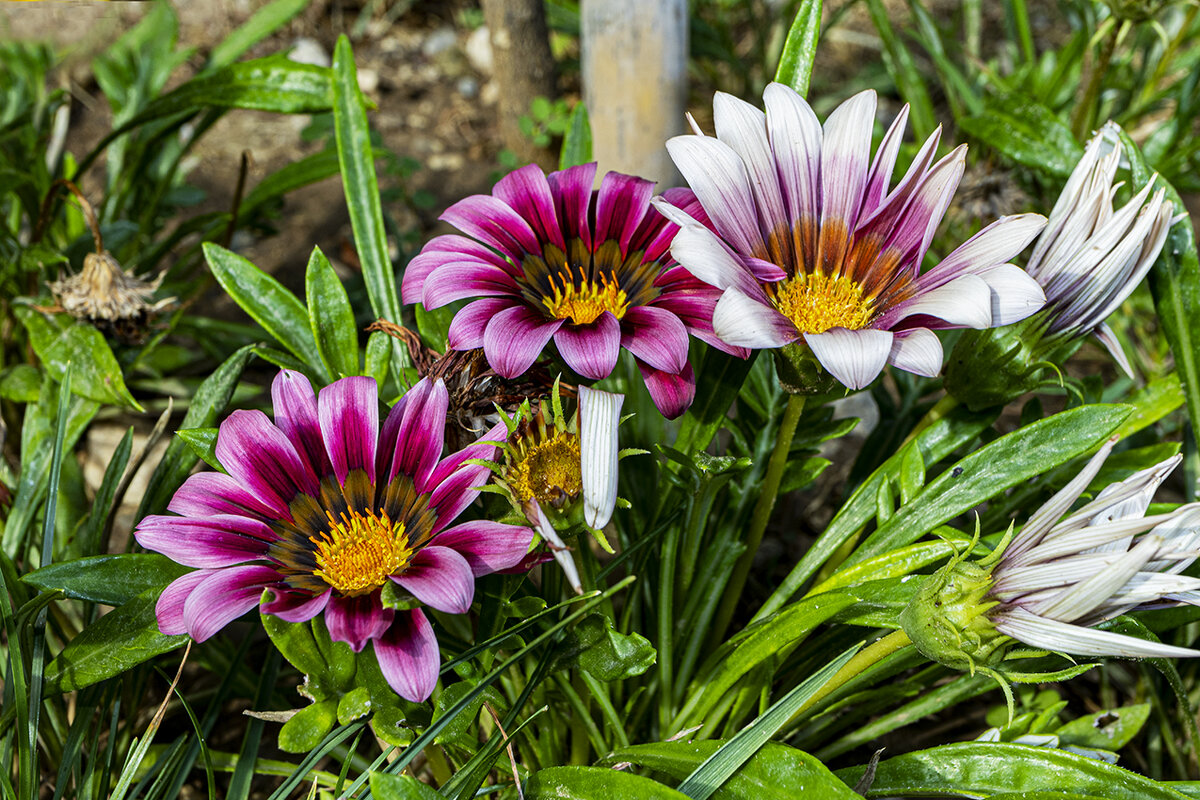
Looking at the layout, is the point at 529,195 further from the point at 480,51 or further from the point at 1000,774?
the point at 480,51

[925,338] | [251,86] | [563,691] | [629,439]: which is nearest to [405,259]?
[251,86]

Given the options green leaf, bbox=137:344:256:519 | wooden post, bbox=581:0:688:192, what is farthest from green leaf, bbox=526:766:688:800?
wooden post, bbox=581:0:688:192

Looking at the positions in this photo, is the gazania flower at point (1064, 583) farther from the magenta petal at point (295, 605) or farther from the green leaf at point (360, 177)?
the green leaf at point (360, 177)

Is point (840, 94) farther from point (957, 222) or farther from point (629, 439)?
point (629, 439)

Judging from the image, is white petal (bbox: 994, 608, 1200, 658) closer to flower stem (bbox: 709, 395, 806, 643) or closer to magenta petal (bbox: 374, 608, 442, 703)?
flower stem (bbox: 709, 395, 806, 643)

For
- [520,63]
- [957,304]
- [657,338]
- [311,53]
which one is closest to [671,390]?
[657,338]

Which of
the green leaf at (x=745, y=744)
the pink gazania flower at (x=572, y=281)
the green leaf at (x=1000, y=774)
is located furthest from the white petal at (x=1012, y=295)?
the green leaf at (x=1000, y=774)
